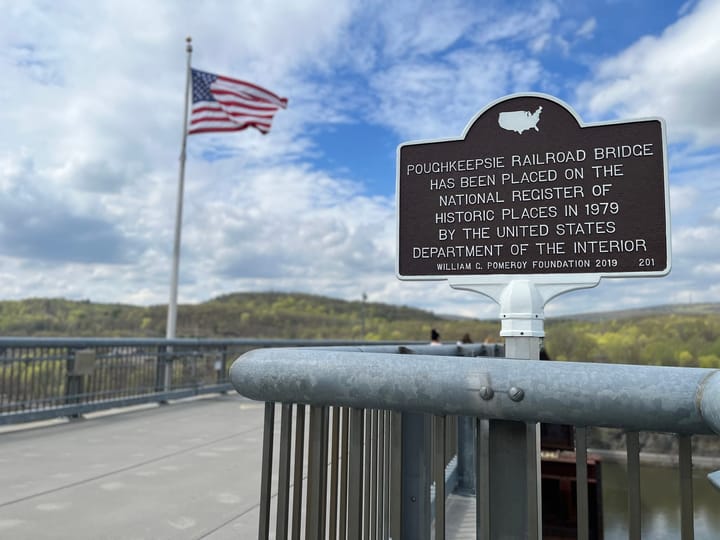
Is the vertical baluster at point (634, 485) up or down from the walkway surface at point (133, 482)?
up

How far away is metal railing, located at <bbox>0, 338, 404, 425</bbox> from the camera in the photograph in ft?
25.6

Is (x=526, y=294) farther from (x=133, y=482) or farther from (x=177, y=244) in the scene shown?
(x=177, y=244)

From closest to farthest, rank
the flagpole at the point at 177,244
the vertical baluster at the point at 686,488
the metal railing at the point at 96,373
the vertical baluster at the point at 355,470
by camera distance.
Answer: the vertical baluster at the point at 686,488, the vertical baluster at the point at 355,470, the metal railing at the point at 96,373, the flagpole at the point at 177,244

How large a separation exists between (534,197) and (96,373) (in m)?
8.20

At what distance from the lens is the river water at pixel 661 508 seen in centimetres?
1221

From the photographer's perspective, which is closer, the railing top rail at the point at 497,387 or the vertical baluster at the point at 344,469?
the railing top rail at the point at 497,387

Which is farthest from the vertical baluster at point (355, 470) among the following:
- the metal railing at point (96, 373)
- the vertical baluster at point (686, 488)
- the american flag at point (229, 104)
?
the american flag at point (229, 104)

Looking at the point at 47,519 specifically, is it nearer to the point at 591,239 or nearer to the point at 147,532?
the point at 147,532

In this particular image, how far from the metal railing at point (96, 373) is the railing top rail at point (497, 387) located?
23.2 feet

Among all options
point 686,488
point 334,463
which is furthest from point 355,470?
point 686,488

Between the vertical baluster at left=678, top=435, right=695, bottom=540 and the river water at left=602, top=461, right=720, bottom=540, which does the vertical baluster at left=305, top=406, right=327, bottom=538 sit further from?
the river water at left=602, top=461, right=720, bottom=540

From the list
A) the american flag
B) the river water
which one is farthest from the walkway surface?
the american flag

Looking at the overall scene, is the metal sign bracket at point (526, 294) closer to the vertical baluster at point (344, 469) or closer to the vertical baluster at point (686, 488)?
the vertical baluster at point (344, 469)

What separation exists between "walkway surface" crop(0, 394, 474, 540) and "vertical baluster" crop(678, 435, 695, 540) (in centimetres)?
275
